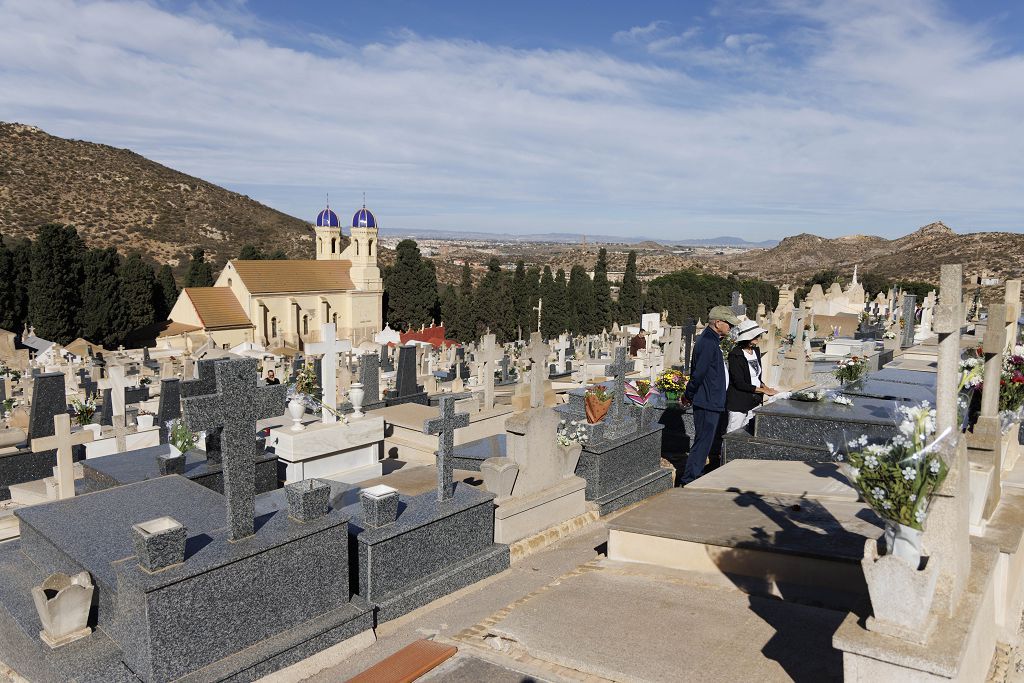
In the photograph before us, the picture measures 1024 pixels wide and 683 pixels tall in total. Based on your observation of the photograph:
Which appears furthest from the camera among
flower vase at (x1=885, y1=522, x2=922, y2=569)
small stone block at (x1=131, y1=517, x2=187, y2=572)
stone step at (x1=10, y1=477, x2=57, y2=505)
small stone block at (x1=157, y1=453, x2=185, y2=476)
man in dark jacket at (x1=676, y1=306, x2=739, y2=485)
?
stone step at (x1=10, y1=477, x2=57, y2=505)

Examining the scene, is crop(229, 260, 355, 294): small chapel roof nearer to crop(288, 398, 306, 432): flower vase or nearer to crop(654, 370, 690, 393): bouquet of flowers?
crop(654, 370, 690, 393): bouquet of flowers

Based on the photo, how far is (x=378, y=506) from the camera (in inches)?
203

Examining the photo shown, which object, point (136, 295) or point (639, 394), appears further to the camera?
point (136, 295)

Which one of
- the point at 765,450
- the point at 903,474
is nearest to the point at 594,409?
the point at 765,450

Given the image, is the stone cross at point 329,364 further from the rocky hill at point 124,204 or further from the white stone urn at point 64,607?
the rocky hill at point 124,204

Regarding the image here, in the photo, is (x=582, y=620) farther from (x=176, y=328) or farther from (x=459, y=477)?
(x=176, y=328)

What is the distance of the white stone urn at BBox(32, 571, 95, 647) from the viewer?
4.27 m

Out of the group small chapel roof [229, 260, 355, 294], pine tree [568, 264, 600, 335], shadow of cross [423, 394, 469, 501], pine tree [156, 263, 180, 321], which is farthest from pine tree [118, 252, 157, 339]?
shadow of cross [423, 394, 469, 501]

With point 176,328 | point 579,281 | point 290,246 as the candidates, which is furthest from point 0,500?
point 290,246

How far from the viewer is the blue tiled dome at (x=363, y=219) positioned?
45.3 m

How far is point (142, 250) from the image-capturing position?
6900cm

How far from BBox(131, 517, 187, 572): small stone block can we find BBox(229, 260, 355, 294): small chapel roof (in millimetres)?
39299

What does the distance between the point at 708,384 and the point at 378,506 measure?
432 cm

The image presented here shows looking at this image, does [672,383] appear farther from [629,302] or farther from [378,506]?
[629,302]
